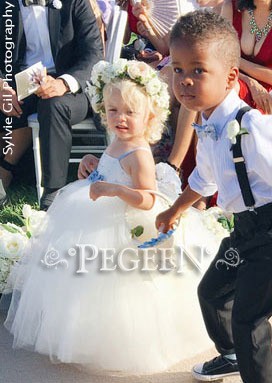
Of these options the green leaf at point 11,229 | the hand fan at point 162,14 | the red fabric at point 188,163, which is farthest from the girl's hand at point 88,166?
the hand fan at point 162,14

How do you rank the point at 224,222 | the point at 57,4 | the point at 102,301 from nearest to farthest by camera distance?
the point at 102,301, the point at 224,222, the point at 57,4

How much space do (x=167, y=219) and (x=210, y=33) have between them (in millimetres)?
789

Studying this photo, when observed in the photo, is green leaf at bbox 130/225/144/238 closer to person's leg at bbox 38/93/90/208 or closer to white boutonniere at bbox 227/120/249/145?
white boutonniere at bbox 227/120/249/145

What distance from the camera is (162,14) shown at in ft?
17.5

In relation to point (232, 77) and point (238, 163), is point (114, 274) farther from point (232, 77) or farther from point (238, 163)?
point (232, 77)

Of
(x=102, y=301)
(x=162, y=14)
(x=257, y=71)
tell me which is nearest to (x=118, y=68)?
(x=102, y=301)

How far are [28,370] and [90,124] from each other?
2.42 m

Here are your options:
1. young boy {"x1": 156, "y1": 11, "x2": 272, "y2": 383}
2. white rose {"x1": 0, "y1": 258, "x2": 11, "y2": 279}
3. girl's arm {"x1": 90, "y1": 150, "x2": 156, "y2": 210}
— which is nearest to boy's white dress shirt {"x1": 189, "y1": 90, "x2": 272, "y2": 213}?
young boy {"x1": 156, "y1": 11, "x2": 272, "y2": 383}

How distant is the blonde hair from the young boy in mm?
665

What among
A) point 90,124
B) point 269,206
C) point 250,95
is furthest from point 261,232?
point 90,124

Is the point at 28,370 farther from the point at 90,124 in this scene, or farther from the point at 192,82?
the point at 90,124

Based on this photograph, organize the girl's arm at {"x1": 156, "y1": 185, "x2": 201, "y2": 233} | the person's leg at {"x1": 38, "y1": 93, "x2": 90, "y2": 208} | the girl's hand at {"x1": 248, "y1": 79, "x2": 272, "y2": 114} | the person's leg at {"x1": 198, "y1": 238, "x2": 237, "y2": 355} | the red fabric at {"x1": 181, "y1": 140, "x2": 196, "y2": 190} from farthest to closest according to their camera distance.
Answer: the red fabric at {"x1": 181, "y1": 140, "x2": 196, "y2": 190}, the person's leg at {"x1": 38, "y1": 93, "x2": 90, "y2": 208}, the girl's hand at {"x1": 248, "y1": 79, "x2": 272, "y2": 114}, the girl's arm at {"x1": 156, "y1": 185, "x2": 201, "y2": 233}, the person's leg at {"x1": 198, "y1": 238, "x2": 237, "y2": 355}

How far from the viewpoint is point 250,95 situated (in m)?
4.64

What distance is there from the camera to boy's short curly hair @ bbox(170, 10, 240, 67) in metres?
2.45
